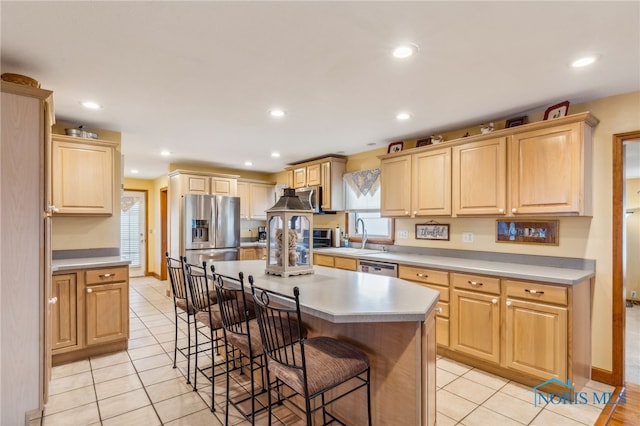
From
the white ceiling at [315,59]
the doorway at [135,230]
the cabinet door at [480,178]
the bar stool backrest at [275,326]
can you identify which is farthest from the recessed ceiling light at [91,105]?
the doorway at [135,230]

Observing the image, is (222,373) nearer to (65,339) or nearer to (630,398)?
(65,339)

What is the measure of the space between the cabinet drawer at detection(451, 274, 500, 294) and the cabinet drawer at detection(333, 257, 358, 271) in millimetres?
1282

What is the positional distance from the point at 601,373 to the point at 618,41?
252 centimetres

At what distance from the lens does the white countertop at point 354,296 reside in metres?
1.50

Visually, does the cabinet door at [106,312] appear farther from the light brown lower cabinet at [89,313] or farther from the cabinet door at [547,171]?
the cabinet door at [547,171]

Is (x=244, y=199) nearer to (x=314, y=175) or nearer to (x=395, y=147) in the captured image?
(x=314, y=175)

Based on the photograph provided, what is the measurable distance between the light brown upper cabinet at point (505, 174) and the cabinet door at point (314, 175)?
1.42 metres

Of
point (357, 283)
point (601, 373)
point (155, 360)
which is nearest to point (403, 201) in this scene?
point (357, 283)

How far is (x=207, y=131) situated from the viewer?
12.4 feet

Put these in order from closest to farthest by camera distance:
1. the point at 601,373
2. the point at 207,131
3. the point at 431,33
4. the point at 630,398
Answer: the point at 431,33 < the point at 630,398 < the point at 601,373 < the point at 207,131

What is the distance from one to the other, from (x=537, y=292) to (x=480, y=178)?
46.2 inches

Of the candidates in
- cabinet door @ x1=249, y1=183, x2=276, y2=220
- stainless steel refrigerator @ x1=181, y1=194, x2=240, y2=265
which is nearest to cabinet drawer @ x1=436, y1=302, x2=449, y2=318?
stainless steel refrigerator @ x1=181, y1=194, x2=240, y2=265
